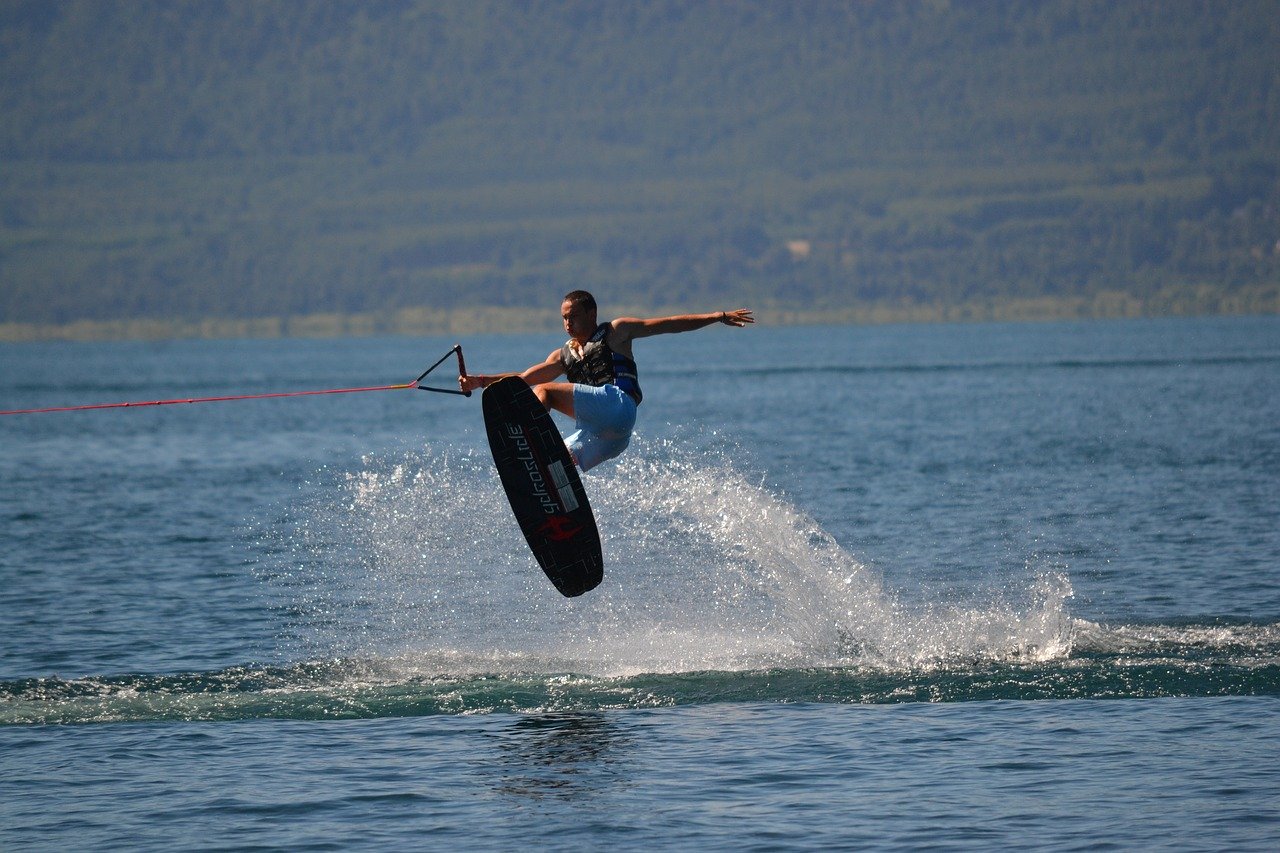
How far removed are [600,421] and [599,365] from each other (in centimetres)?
47

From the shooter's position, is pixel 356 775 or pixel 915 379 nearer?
pixel 356 775

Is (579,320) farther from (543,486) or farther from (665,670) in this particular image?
(665,670)

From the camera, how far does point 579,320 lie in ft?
46.1

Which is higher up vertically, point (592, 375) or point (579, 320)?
point (579, 320)

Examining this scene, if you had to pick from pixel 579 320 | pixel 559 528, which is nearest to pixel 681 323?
pixel 579 320

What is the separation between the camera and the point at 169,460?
5100 cm

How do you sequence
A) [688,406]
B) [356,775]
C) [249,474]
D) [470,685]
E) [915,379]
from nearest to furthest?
[356,775] < [470,685] < [249,474] < [688,406] < [915,379]

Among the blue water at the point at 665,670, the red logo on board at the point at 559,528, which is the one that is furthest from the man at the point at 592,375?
the blue water at the point at 665,670

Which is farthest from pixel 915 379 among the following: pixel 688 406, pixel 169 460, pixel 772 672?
pixel 772 672

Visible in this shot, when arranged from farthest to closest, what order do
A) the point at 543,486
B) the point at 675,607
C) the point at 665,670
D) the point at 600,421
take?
1. the point at 675,607
2. the point at 665,670
3. the point at 543,486
4. the point at 600,421

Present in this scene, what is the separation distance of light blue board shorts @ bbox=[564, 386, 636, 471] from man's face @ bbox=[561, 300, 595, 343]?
1.48 feet

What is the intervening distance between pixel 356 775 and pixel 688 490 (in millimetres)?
5858

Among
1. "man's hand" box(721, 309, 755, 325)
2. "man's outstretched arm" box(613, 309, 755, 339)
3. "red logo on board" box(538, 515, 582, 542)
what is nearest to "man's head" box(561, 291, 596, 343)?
"man's outstretched arm" box(613, 309, 755, 339)

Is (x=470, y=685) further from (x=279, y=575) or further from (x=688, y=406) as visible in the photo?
(x=688, y=406)
